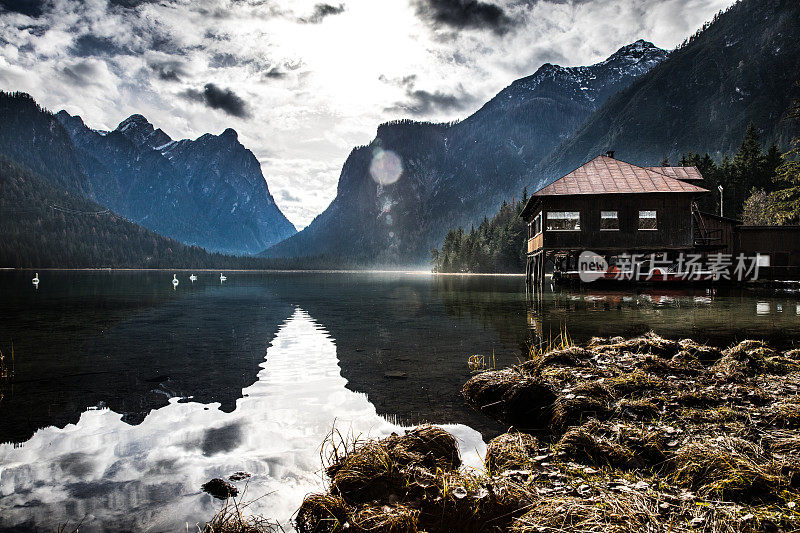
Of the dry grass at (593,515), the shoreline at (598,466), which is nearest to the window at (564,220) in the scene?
the shoreline at (598,466)

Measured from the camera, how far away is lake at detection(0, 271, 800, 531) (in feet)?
16.4

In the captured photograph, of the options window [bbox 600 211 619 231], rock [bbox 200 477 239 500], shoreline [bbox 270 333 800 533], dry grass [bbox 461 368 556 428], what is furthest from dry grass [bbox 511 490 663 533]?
window [bbox 600 211 619 231]

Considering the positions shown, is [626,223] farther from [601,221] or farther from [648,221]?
[601,221]

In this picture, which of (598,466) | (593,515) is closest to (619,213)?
(598,466)

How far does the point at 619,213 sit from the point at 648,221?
2.31m

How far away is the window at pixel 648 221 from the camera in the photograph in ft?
113

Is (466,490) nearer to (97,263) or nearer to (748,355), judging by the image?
(748,355)

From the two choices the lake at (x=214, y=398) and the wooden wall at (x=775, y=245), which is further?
the wooden wall at (x=775, y=245)

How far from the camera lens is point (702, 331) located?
1584 cm

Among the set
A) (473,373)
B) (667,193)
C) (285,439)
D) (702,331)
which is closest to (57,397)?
(285,439)

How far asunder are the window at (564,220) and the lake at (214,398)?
15350 millimetres

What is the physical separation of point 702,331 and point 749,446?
13.2 meters

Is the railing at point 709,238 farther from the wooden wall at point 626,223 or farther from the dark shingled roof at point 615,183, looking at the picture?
the dark shingled roof at point 615,183

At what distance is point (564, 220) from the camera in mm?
35406
